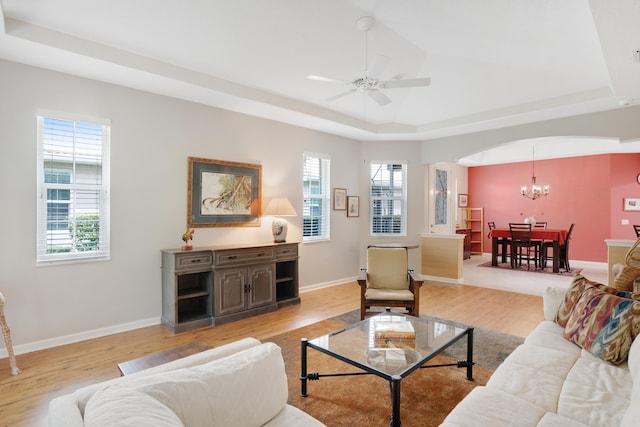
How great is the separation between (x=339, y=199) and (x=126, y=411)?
5467 millimetres

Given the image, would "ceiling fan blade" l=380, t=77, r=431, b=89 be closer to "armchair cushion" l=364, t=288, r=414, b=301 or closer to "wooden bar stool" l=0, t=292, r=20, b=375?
"armchair cushion" l=364, t=288, r=414, b=301

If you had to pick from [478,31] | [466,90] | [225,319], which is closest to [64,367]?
[225,319]

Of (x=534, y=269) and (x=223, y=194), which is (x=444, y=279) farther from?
(x=223, y=194)

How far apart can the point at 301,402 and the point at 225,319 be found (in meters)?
1.98

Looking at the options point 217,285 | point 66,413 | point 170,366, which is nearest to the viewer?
point 66,413

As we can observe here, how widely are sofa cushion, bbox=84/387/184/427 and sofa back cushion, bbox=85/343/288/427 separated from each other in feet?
0.06

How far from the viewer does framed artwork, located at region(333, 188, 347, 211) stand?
6.22 meters

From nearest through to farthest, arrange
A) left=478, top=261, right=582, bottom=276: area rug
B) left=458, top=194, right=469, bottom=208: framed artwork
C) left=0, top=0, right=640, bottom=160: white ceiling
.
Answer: left=0, top=0, right=640, bottom=160: white ceiling
left=478, top=261, right=582, bottom=276: area rug
left=458, top=194, right=469, bottom=208: framed artwork

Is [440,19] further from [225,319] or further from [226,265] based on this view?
[225,319]

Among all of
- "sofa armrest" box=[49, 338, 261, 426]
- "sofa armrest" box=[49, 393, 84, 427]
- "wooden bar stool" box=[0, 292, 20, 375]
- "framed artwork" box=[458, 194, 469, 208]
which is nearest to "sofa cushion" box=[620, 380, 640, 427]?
"sofa armrest" box=[49, 338, 261, 426]

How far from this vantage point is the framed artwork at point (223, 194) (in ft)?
14.4

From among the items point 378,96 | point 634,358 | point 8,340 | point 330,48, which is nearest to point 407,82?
point 378,96

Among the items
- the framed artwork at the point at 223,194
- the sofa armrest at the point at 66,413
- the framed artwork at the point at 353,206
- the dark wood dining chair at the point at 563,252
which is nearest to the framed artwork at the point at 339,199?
the framed artwork at the point at 353,206

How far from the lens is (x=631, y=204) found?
25.5ft
